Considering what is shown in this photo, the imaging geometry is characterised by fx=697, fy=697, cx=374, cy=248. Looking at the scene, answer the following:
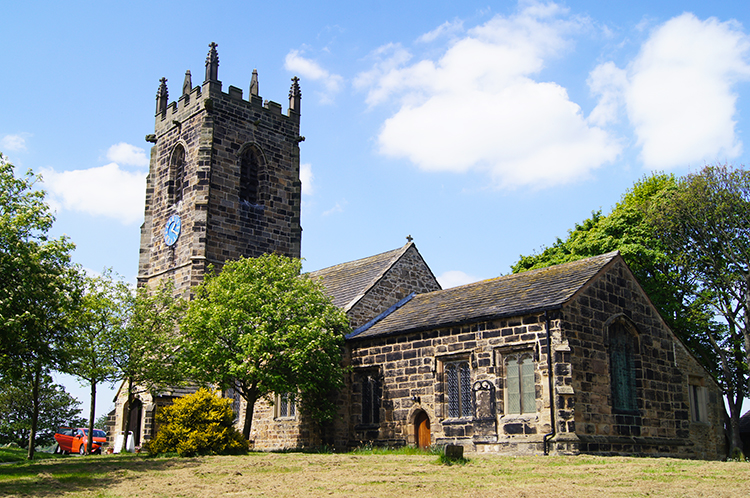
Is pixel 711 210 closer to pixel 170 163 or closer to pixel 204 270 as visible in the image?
pixel 204 270

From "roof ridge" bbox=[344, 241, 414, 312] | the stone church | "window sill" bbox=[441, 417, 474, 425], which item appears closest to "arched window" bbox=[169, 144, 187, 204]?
the stone church

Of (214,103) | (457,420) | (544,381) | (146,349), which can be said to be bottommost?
(457,420)

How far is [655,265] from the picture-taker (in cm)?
3478

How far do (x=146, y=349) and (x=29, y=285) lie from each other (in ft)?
37.2

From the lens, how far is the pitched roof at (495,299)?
20.7 m

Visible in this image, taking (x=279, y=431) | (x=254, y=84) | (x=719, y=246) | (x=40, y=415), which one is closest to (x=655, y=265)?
(x=719, y=246)

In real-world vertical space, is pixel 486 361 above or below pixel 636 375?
above

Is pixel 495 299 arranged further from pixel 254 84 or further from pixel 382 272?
pixel 254 84

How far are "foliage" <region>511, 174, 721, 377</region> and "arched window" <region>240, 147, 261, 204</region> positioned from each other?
1684cm

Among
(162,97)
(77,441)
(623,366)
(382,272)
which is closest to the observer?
(623,366)

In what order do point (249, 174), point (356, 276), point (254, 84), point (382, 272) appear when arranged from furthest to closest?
1. point (254, 84)
2. point (249, 174)
3. point (356, 276)
4. point (382, 272)

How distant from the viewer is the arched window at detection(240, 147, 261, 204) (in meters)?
35.9

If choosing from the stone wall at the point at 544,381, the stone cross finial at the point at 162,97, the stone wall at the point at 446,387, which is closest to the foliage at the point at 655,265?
the stone wall at the point at 544,381

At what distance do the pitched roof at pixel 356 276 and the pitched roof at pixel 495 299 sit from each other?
1.72 metres
